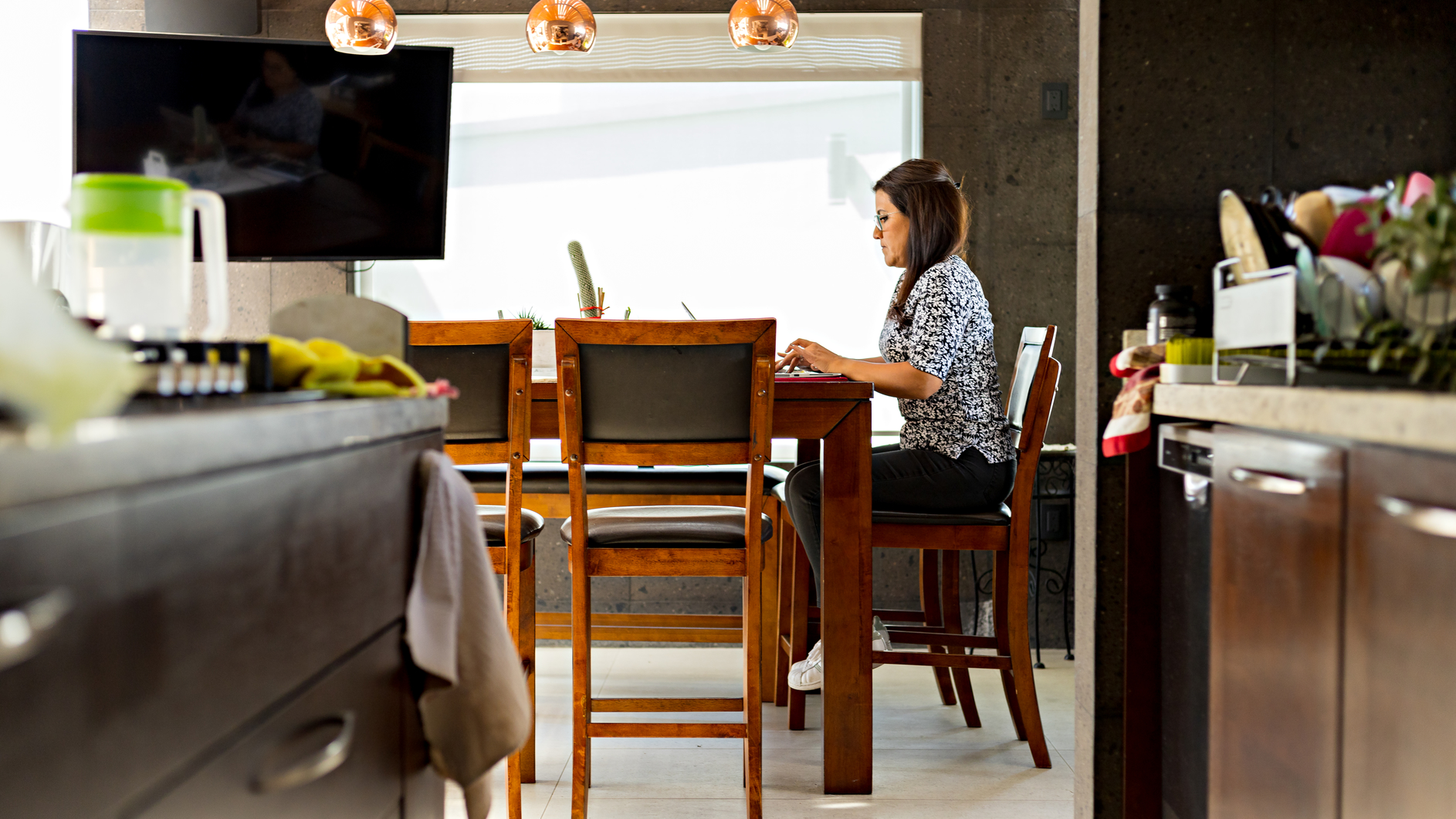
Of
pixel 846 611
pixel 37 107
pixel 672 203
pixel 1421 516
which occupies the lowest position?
pixel 846 611

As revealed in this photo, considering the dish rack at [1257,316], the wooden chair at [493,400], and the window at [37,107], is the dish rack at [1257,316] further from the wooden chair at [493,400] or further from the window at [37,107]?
the window at [37,107]

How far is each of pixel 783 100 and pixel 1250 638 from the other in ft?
9.60

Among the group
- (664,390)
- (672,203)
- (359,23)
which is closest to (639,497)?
(664,390)

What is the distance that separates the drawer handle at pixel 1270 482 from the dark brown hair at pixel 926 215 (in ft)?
4.41

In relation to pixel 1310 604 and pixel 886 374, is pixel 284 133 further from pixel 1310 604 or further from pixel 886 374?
pixel 1310 604

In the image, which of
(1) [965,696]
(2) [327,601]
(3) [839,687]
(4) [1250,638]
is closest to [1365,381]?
(4) [1250,638]

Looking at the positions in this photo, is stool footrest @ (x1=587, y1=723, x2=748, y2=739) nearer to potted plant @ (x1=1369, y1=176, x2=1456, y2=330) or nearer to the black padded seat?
the black padded seat

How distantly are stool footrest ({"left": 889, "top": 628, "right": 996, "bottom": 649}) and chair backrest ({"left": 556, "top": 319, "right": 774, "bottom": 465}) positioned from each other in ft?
2.50

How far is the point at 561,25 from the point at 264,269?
63.7 inches

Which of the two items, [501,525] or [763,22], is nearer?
[501,525]

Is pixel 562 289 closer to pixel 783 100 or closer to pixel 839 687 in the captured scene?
pixel 783 100

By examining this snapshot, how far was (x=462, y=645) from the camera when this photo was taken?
40.0 inches

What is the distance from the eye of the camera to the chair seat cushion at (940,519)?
2.43m

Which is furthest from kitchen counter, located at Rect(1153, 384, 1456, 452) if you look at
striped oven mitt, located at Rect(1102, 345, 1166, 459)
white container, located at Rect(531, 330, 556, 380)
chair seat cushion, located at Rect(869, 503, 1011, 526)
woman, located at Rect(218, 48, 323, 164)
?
woman, located at Rect(218, 48, 323, 164)
